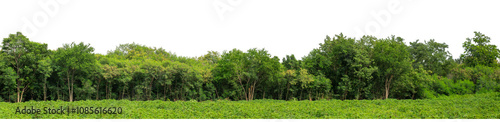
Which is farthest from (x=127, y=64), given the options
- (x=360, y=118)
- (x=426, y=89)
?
(x=426, y=89)

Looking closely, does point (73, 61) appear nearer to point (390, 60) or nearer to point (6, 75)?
point (6, 75)

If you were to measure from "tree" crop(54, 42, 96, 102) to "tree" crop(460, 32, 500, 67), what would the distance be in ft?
157

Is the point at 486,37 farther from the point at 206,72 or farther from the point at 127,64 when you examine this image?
the point at 127,64

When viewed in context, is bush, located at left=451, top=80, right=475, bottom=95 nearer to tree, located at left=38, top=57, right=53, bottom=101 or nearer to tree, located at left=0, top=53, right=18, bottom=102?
tree, located at left=38, top=57, right=53, bottom=101

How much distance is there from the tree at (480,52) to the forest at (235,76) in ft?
3.55

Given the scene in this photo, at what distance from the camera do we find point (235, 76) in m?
31.3

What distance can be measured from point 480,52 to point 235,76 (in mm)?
35527

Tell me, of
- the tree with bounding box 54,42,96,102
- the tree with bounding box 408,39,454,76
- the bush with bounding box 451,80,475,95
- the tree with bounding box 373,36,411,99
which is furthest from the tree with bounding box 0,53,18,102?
the tree with bounding box 408,39,454,76

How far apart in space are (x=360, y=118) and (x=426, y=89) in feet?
99.6

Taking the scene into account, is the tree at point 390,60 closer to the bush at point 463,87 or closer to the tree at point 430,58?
the bush at point 463,87

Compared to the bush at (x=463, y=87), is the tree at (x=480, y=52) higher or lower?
higher

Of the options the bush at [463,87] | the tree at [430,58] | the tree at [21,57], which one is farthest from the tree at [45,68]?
the tree at [430,58]

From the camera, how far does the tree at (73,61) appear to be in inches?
1052

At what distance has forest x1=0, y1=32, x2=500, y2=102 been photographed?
26938 millimetres
